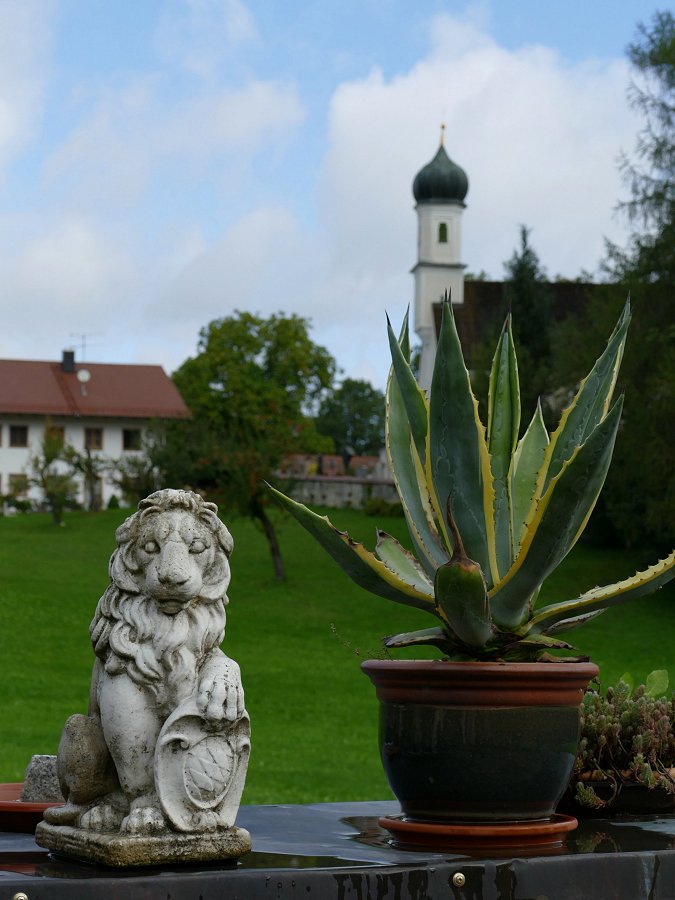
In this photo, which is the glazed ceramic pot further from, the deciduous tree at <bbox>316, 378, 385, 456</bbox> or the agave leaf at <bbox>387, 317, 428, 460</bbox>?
the deciduous tree at <bbox>316, 378, 385, 456</bbox>

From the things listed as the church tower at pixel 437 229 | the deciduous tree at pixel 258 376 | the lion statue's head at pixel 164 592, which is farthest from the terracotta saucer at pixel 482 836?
the church tower at pixel 437 229

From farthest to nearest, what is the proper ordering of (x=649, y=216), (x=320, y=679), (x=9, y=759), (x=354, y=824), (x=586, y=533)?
1. (x=586, y=533)
2. (x=649, y=216)
3. (x=320, y=679)
4. (x=9, y=759)
5. (x=354, y=824)

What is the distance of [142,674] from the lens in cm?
361

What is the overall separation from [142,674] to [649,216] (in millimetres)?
27335

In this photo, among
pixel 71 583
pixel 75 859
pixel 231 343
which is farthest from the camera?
pixel 231 343

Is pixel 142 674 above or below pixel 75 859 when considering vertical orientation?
above

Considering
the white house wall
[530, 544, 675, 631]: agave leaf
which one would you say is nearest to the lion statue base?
[530, 544, 675, 631]: agave leaf

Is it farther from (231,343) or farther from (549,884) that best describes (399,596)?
(231,343)

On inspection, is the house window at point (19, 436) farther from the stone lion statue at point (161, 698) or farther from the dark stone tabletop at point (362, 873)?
the stone lion statue at point (161, 698)

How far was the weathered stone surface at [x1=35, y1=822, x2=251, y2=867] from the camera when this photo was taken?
3.42m

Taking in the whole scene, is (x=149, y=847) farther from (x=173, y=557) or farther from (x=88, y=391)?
(x=88, y=391)

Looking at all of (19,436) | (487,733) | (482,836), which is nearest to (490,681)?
(487,733)

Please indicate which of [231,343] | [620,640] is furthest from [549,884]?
[231,343]

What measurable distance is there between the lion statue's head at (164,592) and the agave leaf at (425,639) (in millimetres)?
814
